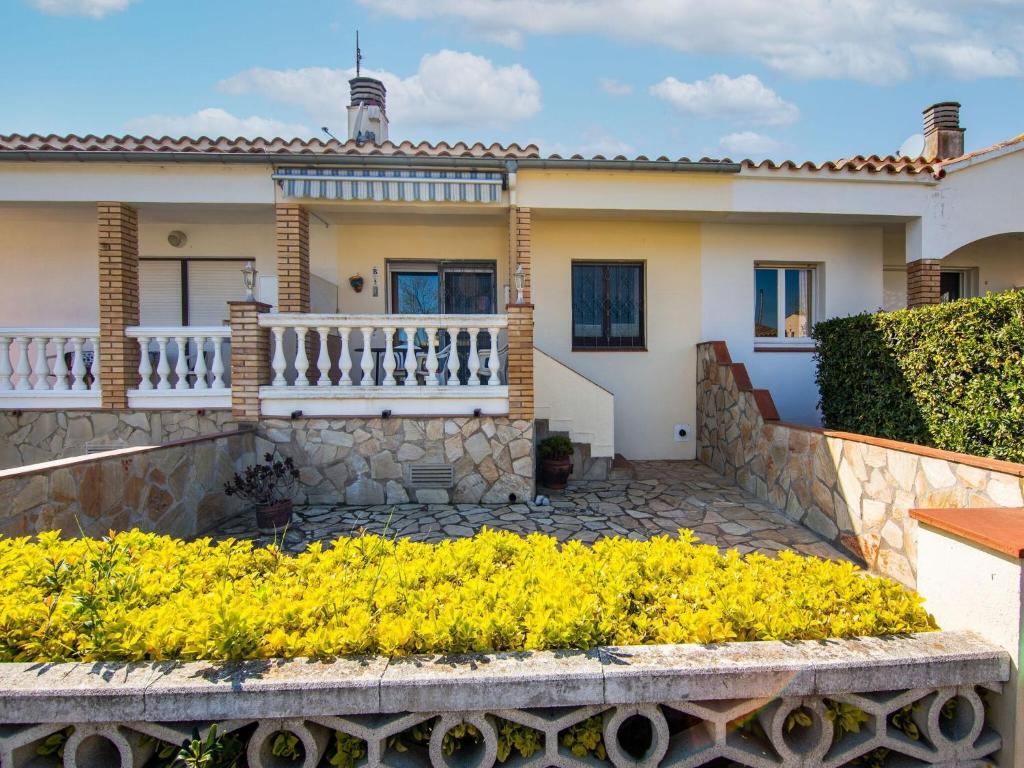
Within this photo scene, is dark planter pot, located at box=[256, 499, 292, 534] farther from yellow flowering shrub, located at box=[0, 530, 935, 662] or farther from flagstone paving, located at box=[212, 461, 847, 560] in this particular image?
yellow flowering shrub, located at box=[0, 530, 935, 662]

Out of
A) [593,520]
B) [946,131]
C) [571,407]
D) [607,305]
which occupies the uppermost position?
[946,131]

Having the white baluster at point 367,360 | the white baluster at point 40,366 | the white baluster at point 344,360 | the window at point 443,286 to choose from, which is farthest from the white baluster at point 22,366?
the window at point 443,286

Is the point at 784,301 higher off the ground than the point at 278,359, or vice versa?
the point at 784,301

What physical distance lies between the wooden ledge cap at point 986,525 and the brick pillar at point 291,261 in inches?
303

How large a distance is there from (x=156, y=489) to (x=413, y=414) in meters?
3.10

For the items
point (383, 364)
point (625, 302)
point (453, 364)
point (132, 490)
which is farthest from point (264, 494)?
point (625, 302)

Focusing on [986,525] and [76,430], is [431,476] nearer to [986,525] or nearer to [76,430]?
[76,430]

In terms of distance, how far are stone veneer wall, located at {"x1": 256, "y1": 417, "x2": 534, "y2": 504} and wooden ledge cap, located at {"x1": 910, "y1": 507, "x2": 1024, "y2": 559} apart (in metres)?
5.14

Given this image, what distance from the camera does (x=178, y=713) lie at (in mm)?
1820

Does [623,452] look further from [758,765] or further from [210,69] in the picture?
[210,69]

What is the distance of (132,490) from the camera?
5176 millimetres

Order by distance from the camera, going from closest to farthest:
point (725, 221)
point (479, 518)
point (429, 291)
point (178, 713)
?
point (178, 713), point (479, 518), point (725, 221), point (429, 291)

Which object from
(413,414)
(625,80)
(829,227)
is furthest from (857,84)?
(413,414)

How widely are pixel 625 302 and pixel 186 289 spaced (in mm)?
8656
